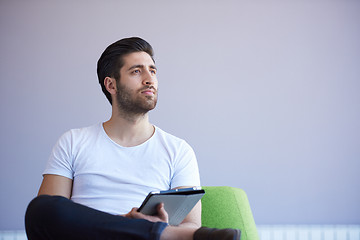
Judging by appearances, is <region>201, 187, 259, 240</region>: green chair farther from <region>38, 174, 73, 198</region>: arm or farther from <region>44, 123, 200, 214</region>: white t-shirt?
<region>38, 174, 73, 198</region>: arm

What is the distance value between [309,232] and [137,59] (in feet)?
6.96

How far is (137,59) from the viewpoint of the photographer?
6.38 ft

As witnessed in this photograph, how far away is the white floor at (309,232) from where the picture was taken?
3158 mm

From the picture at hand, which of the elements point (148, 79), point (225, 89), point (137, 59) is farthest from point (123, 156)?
point (225, 89)

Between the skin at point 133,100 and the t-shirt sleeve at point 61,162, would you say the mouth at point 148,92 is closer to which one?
the skin at point 133,100

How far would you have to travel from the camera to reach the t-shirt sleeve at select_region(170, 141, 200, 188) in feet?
5.80

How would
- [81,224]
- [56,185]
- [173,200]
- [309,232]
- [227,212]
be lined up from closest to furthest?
[81,224], [173,200], [56,185], [227,212], [309,232]

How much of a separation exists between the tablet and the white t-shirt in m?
0.26

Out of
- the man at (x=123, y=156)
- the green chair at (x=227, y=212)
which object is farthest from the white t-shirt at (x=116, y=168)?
the green chair at (x=227, y=212)

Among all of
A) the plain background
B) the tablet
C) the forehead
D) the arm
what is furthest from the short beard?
the plain background

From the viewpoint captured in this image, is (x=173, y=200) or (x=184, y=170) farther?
(x=184, y=170)

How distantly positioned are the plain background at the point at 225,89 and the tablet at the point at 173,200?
174 centimetres

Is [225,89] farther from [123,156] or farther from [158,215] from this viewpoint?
[158,215]

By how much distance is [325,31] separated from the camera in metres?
3.36
